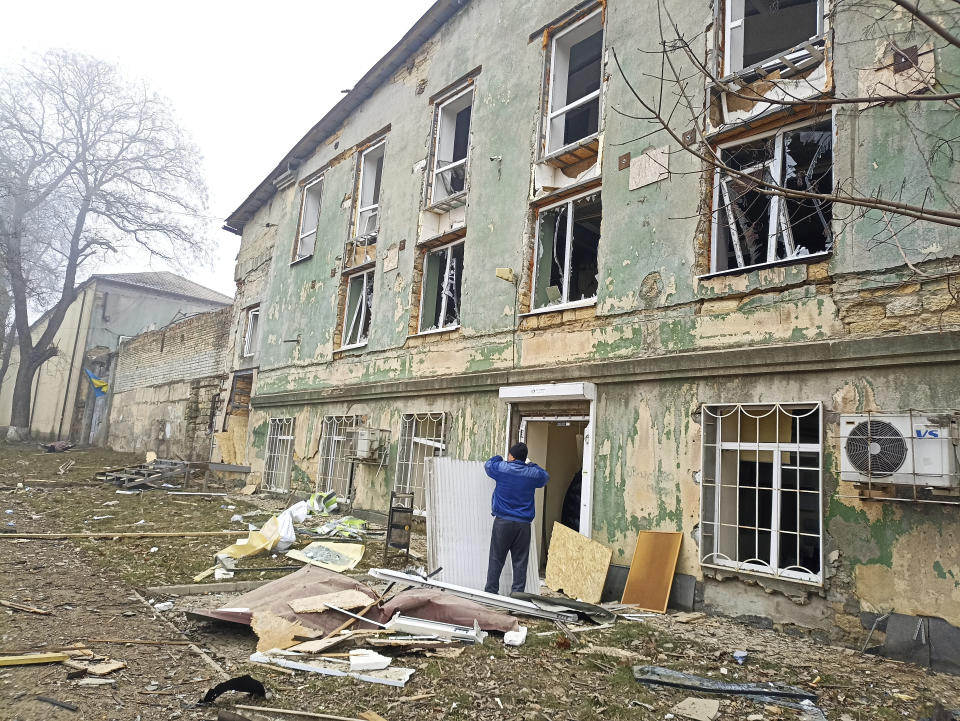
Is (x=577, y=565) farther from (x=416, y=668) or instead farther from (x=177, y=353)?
(x=177, y=353)

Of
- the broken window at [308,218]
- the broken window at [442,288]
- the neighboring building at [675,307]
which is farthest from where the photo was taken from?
the broken window at [308,218]

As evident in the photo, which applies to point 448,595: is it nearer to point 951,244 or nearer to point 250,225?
point 951,244

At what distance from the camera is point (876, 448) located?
209 inches

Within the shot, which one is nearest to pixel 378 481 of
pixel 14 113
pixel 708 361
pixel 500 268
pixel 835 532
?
pixel 500 268

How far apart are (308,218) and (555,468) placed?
1004 centimetres

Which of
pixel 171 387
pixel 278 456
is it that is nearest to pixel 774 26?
pixel 278 456

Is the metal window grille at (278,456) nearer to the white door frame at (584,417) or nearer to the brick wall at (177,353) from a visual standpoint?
the brick wall at (177,353)

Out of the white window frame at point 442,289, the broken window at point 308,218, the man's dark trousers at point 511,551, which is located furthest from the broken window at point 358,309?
the man's dark trousers at point 511,551

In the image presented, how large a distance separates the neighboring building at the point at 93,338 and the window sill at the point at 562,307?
78.5 feet

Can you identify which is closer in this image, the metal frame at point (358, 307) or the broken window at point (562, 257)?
the broken window at point (562, 257)

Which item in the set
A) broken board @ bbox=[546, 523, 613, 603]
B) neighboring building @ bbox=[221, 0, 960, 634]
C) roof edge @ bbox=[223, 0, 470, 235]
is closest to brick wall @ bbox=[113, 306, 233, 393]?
roof edge @ bbox=[223, 0, 470, 235]

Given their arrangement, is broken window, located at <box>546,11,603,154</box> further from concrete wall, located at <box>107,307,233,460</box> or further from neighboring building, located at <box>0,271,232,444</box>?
neighboring building, located at <box>0,271,232,444</box>

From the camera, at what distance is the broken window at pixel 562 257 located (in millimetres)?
8953

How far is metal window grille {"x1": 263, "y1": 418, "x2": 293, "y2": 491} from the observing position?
14.3 meters
